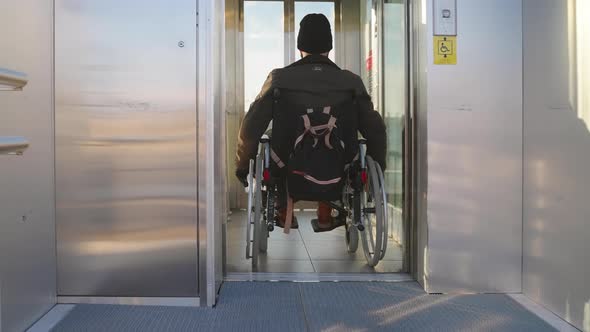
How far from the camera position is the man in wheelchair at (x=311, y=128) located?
2.66m

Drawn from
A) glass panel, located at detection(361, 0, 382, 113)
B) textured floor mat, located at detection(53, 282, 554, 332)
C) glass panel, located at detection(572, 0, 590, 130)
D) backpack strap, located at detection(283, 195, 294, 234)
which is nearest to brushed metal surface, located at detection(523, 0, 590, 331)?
glass panel, located at detection(572, 0, 590, 130)

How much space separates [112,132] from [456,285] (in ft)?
5.88

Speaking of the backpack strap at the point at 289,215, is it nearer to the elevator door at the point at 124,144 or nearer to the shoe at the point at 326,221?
the shoe at the point at 326,221

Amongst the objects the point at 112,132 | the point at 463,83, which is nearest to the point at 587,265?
the point at 463,83

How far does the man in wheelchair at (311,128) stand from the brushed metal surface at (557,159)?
0.78 m

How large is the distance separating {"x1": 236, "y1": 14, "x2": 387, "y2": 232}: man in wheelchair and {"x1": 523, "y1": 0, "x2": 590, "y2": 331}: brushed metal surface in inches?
30.7

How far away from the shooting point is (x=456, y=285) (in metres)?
2.62

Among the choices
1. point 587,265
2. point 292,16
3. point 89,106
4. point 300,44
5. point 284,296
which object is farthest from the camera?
point 292,16

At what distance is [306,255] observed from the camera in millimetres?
3504

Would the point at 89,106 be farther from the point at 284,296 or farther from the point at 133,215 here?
the point at 284,296

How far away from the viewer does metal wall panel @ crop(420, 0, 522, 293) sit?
2566mm

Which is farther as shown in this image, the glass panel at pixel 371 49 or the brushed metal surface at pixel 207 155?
the glass panel at pixel 371 49

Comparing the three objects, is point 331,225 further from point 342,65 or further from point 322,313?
point 342,65

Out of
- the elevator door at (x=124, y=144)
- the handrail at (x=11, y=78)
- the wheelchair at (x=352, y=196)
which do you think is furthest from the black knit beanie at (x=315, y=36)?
the handrail at (x=11, y=78)
